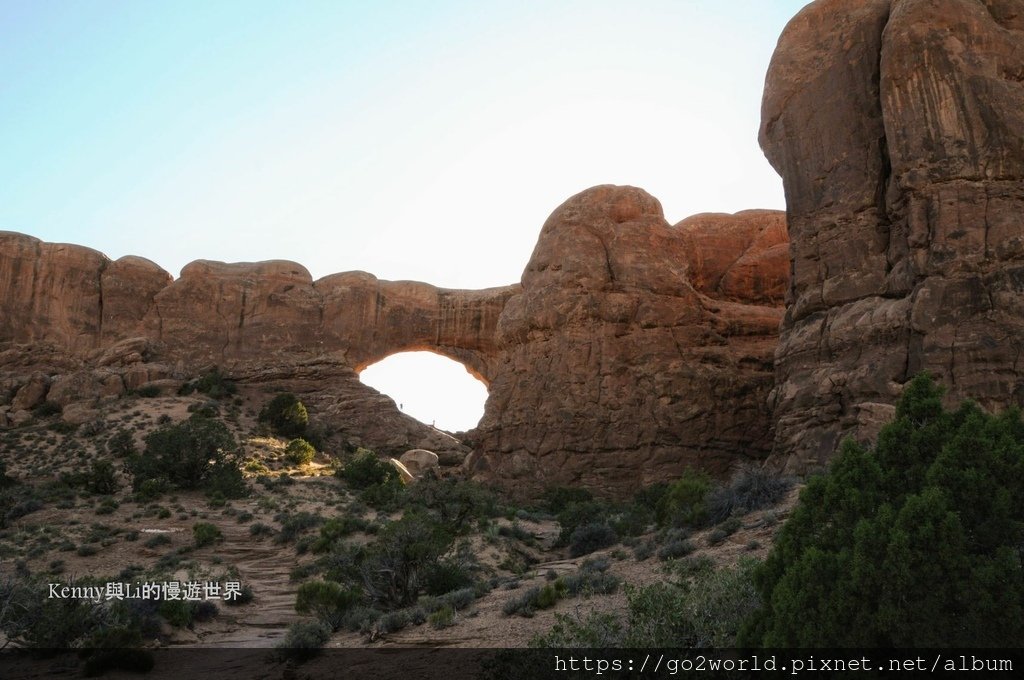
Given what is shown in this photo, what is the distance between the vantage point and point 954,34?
23.1 meters

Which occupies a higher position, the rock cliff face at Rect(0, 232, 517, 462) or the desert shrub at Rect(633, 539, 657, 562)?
the rock cliff face at Rect(0, 232, 517, 462)

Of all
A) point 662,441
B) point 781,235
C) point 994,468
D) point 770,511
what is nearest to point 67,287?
point 662,441

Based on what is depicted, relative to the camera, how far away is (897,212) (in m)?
23.4

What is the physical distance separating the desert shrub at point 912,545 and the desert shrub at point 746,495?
31.9ft

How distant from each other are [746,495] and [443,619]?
829 centimetres

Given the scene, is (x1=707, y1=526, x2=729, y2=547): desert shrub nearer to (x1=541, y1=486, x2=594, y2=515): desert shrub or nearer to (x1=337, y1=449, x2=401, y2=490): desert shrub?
(x1=541, y1=486, x2=594, y2=515): desert shrub

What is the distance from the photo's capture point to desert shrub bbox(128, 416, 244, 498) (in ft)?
93.6

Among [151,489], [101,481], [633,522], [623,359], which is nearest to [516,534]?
[633,522]

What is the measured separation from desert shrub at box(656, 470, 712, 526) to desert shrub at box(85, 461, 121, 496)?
18.4m

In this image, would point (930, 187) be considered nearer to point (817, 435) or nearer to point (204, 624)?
point (817, 435)

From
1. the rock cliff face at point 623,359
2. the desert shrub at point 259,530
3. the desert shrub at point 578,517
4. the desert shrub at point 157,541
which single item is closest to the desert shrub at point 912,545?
the desert shrub at point 578,517

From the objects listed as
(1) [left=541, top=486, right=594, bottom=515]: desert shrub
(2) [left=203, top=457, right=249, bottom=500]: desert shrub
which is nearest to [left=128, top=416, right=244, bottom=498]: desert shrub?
(2) [left=203, top=457, right=249, bottom=500]: desert shrub

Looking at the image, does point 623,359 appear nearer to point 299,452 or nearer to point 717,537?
point 299,452

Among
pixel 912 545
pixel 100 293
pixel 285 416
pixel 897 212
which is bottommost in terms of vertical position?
pixel 285 416
